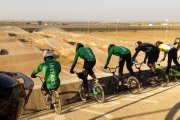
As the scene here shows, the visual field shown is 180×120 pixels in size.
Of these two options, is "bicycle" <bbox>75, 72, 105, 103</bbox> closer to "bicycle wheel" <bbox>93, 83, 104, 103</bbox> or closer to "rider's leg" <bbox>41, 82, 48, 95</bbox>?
"bicycle wheel" <bbox>93, 83, 104, 103</bbox>

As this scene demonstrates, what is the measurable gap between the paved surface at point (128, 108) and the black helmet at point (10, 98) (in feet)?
17.5

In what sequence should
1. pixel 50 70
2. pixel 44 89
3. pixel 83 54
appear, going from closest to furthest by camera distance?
pixel 50 70
pixel 44 89
pixel 83 54

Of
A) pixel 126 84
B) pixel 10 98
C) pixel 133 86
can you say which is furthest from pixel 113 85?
pixel 10 98

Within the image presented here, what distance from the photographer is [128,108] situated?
9.18 meters

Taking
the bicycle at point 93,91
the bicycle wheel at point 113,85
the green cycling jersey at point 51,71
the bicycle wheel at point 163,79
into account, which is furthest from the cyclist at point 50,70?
the bicycle wheel at point 163,79

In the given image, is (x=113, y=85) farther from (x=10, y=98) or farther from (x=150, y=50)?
(x=10, y=98)

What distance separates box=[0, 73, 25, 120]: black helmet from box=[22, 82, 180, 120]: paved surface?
17.5ft

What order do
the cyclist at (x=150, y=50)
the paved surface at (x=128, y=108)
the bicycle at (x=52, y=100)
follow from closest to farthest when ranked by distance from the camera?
the paved surface at (x=128, y=108)
the bicycle at (x=52, y=100)
the cyclist at (x=150, y=50)

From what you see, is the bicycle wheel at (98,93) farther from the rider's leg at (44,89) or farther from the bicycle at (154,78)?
the bicycle at (154,78)

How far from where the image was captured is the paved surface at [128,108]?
828 centimetres

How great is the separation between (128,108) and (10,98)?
6.70 m

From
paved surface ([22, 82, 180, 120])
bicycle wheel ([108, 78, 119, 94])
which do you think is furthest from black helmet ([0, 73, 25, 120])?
bicycle wheel ([108, 78, 119, 94])

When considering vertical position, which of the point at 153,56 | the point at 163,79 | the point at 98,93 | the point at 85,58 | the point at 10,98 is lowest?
the point at 163,79

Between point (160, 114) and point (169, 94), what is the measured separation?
2.85 meters
